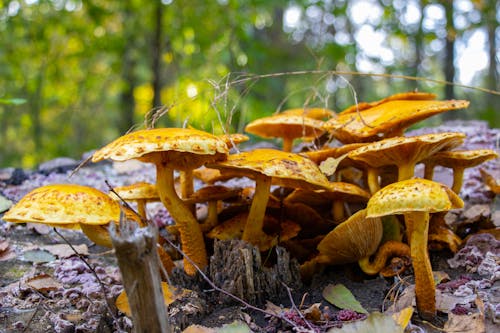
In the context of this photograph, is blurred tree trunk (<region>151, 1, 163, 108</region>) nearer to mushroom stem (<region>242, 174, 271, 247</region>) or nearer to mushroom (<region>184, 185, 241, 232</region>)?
mushroom (<region>184, 185, 241, 232</region>)

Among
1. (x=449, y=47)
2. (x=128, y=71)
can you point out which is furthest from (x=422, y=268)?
(x=449, y=47)

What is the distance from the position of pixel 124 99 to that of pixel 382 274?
745 cm

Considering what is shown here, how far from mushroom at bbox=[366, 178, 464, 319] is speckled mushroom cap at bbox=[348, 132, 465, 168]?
31 centimetres

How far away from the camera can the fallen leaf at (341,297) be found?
2.18 m

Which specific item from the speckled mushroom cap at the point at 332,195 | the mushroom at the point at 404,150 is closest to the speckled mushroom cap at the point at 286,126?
the speckled mushroom cap at the point at 332,195

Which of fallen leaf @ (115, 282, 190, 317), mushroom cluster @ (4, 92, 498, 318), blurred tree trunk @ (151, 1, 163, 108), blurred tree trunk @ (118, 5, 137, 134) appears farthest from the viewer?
blurred tree trunk @ (118, 5, 137, 134)

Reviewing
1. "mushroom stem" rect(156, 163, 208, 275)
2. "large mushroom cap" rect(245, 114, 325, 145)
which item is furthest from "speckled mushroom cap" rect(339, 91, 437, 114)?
"mushroom stem" rect(156, 163, 208, 275)

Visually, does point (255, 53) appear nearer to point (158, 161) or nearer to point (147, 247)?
point (158, 161)

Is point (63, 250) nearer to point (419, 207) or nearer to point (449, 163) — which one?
point (419, 207)

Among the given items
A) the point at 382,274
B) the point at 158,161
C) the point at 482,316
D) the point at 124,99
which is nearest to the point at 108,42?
the point at 124,99

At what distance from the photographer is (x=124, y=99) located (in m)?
8.77

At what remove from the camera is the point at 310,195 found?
8.93 feet

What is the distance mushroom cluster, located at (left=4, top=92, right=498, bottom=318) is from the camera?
1923 millimetres

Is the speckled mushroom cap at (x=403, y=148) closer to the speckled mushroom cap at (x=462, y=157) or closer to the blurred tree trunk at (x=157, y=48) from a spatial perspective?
the speckled mushroom cap at (x=462, y=157)
